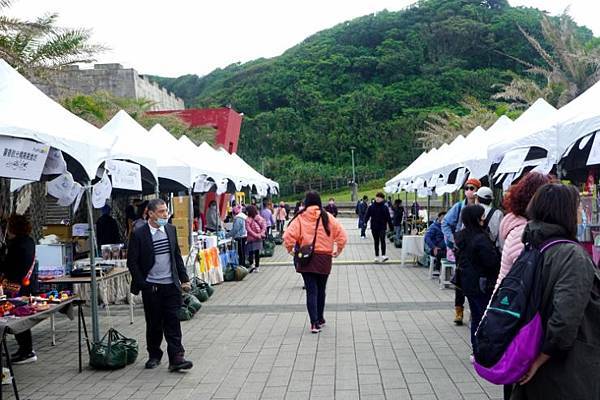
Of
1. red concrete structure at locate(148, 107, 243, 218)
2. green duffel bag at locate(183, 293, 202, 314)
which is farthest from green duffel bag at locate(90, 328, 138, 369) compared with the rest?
red concrete structure at locate(148, 107, 243, 218)

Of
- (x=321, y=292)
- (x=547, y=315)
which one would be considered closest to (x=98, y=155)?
(x=321, y=292)

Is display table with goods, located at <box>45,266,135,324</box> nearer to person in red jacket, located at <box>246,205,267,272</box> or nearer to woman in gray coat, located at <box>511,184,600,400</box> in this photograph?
person in red jacket, located at <box>246,205,267,272</box>

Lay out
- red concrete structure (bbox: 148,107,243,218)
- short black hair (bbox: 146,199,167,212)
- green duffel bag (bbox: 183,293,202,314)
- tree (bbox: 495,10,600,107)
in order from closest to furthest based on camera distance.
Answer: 1. short black hair (bbox: 146,199,167,212)
2. green duffel bag (bbox: 183,293,202,314)
3. tree (bbox: 495,10,600,107)
4. red concrete structure (bbox: 148,107,243,218)

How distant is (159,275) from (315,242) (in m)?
2.21

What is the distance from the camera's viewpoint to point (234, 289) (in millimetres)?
12742

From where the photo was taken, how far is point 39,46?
14305 millimetres

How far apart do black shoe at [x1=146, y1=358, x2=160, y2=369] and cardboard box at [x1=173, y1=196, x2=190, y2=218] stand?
580 centimetres

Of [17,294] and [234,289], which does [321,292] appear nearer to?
[17,294]

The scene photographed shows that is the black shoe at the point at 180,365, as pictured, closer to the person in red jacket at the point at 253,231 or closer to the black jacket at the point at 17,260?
the black jacket at the point at 17,260

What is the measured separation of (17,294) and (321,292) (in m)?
3.56

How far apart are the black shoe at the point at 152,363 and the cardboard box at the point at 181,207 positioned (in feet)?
19.0

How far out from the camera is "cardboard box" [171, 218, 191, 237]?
1155 centimetres

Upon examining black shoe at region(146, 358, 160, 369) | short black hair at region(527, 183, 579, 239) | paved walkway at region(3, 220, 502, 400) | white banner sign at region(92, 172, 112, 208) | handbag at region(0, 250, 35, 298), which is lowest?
paved walkway at region(3, 220, 502, 400)

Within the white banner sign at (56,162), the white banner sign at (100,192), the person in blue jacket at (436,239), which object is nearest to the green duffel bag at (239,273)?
the person in blue jacket at (436,239)
